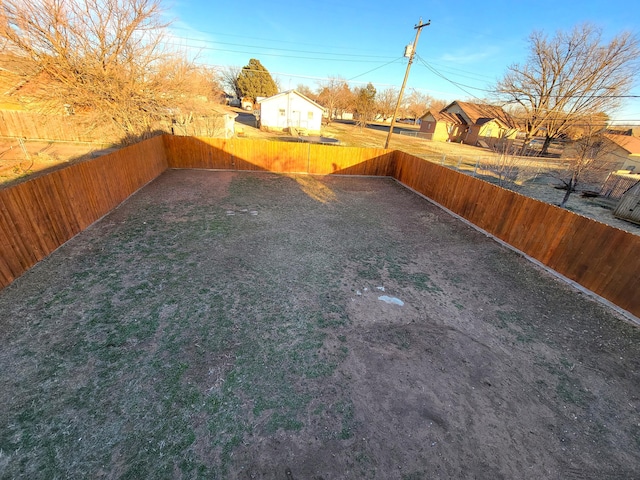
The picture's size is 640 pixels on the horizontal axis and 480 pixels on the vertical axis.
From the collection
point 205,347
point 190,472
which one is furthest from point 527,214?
point 190,472

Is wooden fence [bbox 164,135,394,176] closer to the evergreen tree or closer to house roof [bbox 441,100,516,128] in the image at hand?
house roof [bbox 441,100,516,128]

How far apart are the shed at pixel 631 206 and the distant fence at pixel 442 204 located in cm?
801

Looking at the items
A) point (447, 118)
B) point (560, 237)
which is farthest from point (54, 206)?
point (447, 118)

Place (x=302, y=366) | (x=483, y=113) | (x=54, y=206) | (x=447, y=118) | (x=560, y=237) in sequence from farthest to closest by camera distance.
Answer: (x=447, y=118) < (x=483, y=113) < (x=560, y=237) < (x=54, y=206) < (x=302, y=366)

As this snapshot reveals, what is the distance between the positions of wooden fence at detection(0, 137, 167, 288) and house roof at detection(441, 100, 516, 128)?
40247 millimetres

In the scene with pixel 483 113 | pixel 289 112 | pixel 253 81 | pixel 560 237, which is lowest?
pixel 560 237

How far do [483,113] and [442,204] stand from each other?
118ft

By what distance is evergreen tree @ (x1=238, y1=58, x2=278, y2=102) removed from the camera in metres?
52.5

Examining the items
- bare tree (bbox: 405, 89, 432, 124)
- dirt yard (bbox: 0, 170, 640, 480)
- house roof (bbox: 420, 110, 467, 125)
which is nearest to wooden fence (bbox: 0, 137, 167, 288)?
dirt yard (bbox: 0, 170, 640, 480)

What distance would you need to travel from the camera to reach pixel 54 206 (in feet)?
18.4

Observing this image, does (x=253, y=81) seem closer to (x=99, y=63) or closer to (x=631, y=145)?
(x=99, y=63)

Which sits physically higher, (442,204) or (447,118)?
(447,118)

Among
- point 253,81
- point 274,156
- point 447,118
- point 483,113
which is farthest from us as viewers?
point 253,81

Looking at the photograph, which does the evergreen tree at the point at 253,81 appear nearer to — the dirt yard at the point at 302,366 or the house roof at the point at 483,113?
the house roof at the point at 483,113
